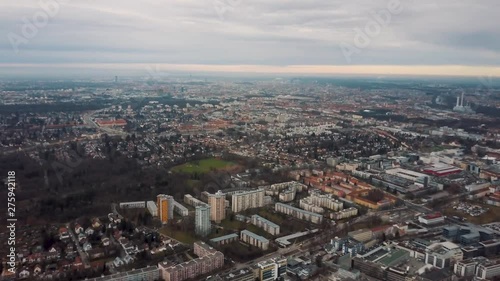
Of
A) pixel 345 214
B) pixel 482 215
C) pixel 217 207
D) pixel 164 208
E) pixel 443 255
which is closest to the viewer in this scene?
pixel 443 255

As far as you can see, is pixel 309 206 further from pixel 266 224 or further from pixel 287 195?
pixel 266 224

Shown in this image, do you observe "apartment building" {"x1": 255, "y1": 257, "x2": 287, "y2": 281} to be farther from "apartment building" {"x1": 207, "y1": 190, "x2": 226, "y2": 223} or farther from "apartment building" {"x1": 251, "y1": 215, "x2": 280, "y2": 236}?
"apartment building" {"x1": 207, "y1": 190, "x2": 226, "y2": 223}

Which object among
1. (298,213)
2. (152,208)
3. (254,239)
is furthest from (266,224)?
(152,208)

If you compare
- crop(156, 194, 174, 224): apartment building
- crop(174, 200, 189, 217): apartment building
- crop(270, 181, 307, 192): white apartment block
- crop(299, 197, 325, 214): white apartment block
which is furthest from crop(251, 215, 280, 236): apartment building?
crop(270, 181, 307, 192): white apartment block

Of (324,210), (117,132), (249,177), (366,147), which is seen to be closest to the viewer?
(324,210)

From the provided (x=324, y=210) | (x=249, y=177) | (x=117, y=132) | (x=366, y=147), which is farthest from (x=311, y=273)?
(x=117, y=132)

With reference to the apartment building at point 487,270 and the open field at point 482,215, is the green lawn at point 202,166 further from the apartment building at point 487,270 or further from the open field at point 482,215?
the apartment building at point 487,270

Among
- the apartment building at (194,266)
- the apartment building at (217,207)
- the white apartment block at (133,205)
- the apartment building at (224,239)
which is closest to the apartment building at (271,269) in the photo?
the apartment building at (194,266)

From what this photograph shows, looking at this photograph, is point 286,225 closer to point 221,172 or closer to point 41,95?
point 221,172
